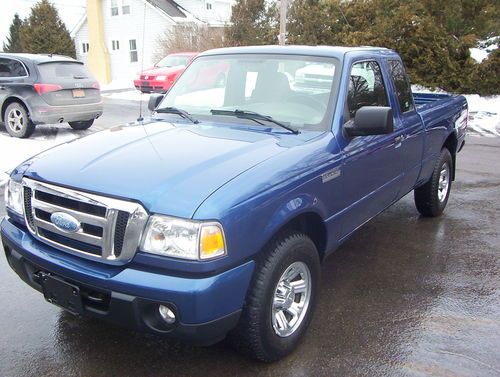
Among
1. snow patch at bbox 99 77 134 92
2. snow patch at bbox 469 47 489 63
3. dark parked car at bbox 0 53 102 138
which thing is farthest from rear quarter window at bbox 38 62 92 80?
snow patch at bbox 99 77 134 92

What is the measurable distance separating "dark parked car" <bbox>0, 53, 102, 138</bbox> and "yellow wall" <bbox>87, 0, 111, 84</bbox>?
22.0 metres

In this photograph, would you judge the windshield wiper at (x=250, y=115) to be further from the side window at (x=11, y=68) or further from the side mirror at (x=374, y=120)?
the side window at (x=11, y=68)

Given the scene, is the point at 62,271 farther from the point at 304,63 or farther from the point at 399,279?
the point at 399,279

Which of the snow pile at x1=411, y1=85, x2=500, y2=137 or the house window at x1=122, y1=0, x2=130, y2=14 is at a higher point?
the house window at x1=122, y1=0, x2=130, y2=14

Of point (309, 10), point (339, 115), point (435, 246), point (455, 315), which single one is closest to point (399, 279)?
point (455, 315)

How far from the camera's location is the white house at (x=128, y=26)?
98.4 ft

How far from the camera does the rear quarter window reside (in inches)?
400

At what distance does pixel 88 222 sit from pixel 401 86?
10.8ft

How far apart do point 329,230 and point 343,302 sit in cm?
72

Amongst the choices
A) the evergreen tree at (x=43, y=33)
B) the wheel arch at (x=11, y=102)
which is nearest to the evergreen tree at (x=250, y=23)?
the wheel arch at (x=11, y=102)

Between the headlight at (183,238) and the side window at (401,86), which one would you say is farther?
the side window at (401,86)

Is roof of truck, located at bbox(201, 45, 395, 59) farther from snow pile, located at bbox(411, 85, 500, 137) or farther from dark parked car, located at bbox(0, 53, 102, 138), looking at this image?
snow pile, located at bbox(411, 85, 500, 137)

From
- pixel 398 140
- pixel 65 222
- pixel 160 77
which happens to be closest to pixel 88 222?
pixel 65 222

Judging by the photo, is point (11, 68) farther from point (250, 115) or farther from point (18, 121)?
point (250, 115)
